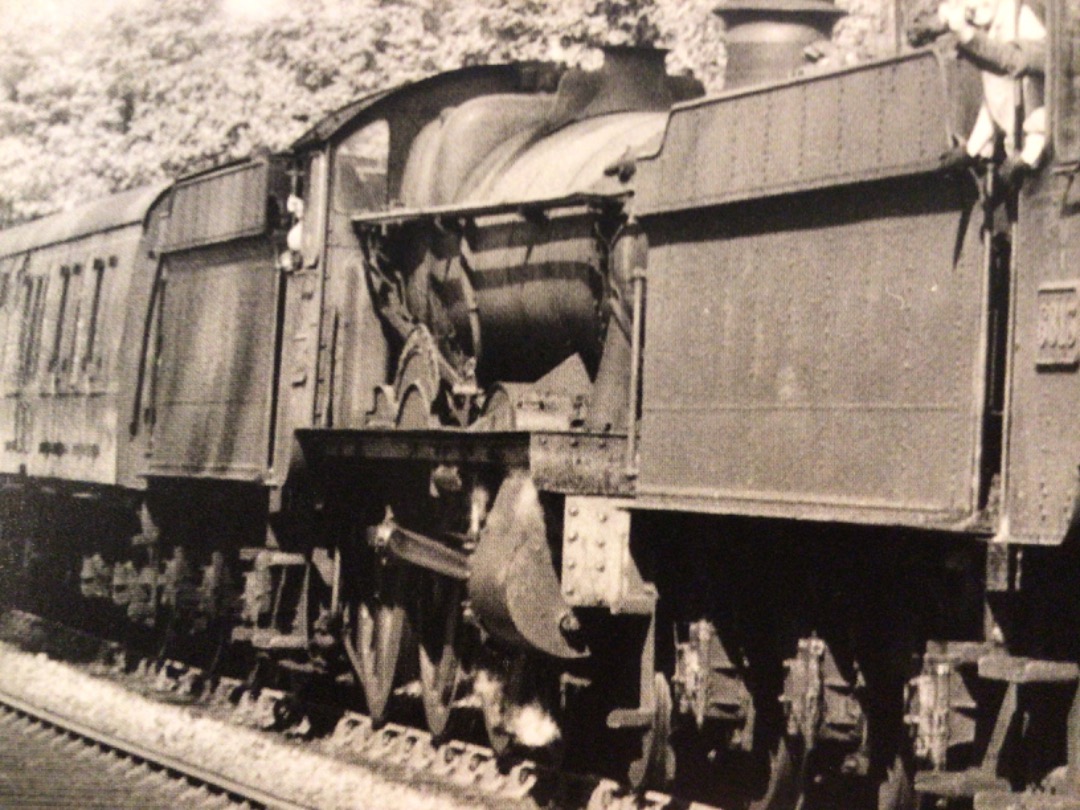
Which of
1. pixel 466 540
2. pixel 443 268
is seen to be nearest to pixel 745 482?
pixel 466 540

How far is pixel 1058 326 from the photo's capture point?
6.60 meters

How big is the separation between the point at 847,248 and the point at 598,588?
7.79ft

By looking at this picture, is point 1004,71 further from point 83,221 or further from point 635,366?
point 83,221

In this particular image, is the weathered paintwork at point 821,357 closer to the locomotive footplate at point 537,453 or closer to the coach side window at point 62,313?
the locomotive footplate at point 537,453

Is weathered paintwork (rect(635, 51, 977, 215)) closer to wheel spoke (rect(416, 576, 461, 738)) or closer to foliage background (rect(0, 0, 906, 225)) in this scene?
wheel spoke (rect(416, 576, 461, 738))

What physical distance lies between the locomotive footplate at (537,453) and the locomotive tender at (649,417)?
21 millimetres

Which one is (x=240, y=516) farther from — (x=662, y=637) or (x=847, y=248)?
(x=847, y=248)

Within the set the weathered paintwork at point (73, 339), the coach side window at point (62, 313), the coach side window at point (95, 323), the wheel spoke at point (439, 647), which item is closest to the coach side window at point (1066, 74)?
the wheel spoke at point (439, 647)

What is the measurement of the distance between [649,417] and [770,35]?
8.20ft

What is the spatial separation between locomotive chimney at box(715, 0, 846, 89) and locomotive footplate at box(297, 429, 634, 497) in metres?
2.15

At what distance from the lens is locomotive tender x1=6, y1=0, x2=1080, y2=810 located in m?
7.02

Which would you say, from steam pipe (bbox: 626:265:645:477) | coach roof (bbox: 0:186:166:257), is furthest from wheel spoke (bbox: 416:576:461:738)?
coach roof (bbox: 0:186:166:257)

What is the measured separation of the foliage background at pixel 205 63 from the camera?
29016mm

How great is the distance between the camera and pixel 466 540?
36.4 ft
